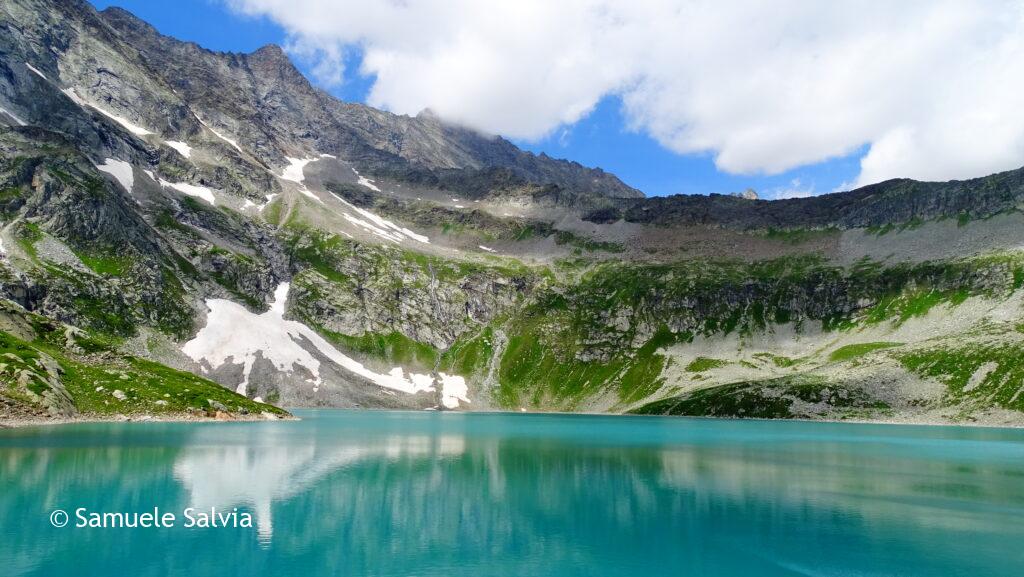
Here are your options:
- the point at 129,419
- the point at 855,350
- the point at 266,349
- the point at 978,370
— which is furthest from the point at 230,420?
the point at 855,350

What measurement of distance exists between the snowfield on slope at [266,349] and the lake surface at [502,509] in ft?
360

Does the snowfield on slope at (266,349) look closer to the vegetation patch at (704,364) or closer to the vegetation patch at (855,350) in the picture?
the vegetation patch at (704,364)

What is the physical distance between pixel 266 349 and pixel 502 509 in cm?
16035

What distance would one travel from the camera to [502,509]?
114ft

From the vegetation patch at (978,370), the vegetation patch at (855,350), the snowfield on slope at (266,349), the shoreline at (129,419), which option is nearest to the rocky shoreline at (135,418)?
the shoreline at (129,419)

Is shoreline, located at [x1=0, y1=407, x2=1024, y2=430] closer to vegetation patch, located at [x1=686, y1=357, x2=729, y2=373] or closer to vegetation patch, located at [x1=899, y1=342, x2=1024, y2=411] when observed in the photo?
vegetation patch, located at [x1=899, y1=342, x2=1024, y2=411]

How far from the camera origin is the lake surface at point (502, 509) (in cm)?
2452

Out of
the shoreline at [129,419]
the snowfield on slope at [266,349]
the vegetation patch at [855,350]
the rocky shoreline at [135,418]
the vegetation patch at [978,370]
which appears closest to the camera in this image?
the shoreline at [129,419]

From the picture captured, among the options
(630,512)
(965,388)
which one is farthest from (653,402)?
(630,512)

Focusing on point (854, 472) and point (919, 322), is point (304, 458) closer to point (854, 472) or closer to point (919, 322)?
point (854, 472)

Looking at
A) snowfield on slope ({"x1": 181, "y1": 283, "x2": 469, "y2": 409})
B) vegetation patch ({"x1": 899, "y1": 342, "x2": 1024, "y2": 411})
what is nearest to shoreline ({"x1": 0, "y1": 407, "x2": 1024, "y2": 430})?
vegetation patch ({"x1": 899, "y1": 342, "x2": 1024, "y2": 411})

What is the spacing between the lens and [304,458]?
2125 inches

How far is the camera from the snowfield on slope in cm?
16788

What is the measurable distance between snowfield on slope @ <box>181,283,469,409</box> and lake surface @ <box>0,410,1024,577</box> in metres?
110
